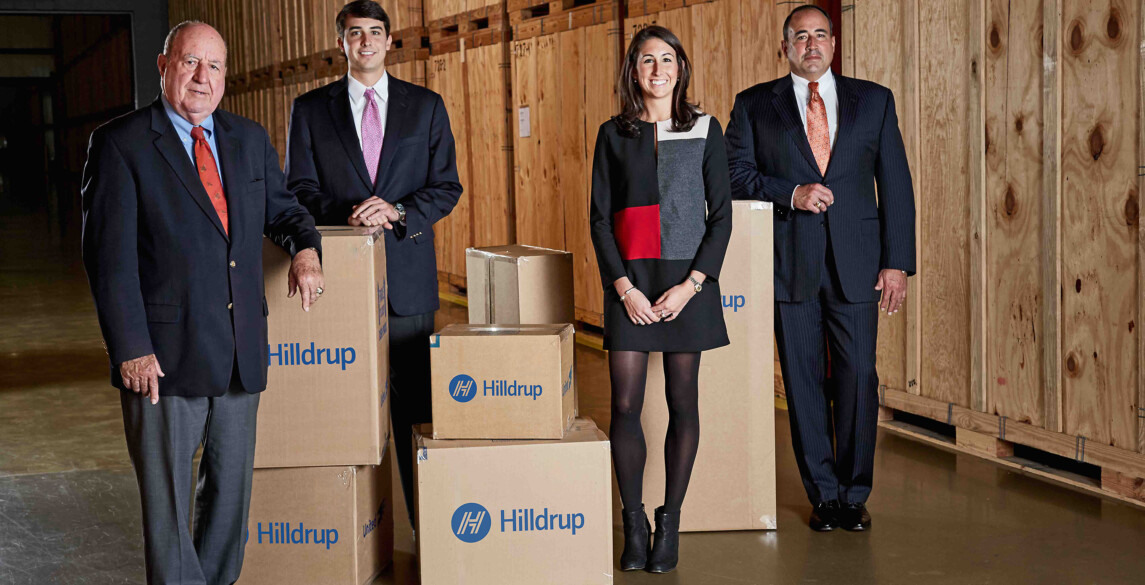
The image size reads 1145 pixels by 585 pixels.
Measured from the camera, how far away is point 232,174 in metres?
2.90

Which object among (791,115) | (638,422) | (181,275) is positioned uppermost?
(791,115)

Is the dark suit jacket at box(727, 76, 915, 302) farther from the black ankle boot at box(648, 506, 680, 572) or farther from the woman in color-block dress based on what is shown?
the black ankle boot at box(648, 506, 680, 572)

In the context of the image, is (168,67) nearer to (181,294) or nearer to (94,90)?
(181,294)

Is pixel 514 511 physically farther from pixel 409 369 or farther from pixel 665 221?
pixel 665 221

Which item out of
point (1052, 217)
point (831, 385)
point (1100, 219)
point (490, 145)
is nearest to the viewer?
point (831, 385)

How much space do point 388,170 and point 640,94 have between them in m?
0.92

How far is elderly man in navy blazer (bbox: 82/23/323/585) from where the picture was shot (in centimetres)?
270

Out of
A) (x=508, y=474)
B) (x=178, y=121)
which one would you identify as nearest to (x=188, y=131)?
(x=178, y=121)

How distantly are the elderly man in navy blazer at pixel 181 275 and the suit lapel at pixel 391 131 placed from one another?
687 mm

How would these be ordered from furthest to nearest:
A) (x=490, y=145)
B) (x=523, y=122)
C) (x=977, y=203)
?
(x=490, y=145) < (x=523, y=122) < (x=977, y=203)

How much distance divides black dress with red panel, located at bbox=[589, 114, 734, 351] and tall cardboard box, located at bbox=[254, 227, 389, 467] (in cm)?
74

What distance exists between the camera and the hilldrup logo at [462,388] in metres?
3.31

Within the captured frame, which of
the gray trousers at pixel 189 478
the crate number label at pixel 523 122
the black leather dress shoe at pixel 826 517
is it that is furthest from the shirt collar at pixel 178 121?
the crate number label at pixel 523 122

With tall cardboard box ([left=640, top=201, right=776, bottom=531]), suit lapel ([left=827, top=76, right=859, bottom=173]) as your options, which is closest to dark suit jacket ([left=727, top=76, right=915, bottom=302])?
suit lapel ([left=827, top=76, right=859, bottom=173])
